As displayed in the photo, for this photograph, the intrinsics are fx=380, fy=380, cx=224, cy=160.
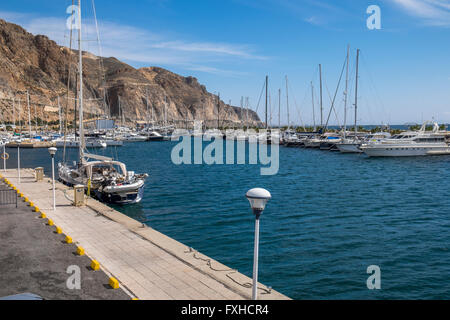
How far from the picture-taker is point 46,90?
189 m

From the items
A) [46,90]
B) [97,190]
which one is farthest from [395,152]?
[46,90]

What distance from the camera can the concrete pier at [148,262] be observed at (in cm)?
1030

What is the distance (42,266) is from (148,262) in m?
3.25

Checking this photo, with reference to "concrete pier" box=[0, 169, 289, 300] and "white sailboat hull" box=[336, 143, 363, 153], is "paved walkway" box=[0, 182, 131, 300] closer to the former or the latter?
"concrete pier" box=[0, 169, 289, 300]

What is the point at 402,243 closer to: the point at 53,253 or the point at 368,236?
the point at 368,236

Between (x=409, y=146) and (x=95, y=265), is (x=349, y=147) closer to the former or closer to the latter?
(x=409, y=146)

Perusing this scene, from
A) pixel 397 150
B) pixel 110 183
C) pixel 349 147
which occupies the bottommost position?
pixel 110 183

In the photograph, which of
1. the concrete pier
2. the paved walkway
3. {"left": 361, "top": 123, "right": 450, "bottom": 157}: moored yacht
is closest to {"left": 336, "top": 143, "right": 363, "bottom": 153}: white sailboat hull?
{"left": 361, "top": 123, "right": 450, "bottom": 157}: moored yacht

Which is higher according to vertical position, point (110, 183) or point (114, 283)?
point (110, 183)

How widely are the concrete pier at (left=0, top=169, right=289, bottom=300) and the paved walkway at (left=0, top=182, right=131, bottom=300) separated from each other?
0.56 meters

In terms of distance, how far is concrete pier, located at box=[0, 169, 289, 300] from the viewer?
10305 mm

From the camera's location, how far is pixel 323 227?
20.8 metres

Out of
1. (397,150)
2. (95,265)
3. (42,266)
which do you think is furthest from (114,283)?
(397,150)
